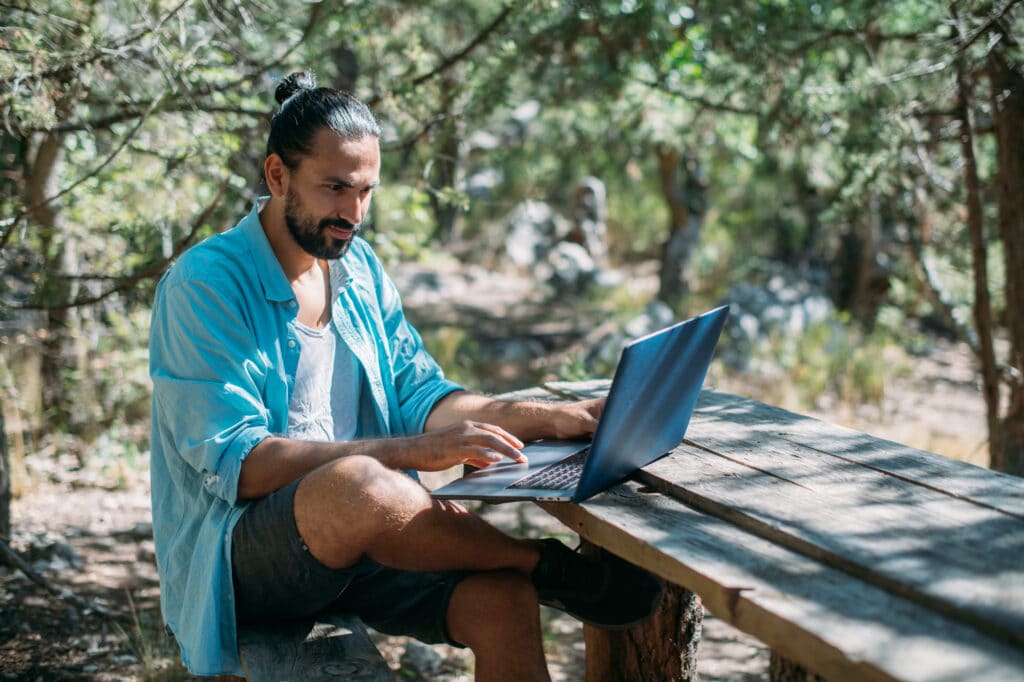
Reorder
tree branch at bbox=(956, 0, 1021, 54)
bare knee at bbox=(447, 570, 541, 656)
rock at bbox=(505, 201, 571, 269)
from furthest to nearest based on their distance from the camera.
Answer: rock at bbox=(505, 201, 571, 269) < tree branch at bbox=(956, 0, 1021, 54) < bare knee at bbox=(447, 570, 541, 656)

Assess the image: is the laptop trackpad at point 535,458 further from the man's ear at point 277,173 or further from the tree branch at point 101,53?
the tree branch at point 101,53

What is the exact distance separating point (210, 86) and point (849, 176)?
9.83ft

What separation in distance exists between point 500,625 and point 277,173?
48.0 inches

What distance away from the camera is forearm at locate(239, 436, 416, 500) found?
2.20 meters

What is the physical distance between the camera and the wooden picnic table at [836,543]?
142 centimetres

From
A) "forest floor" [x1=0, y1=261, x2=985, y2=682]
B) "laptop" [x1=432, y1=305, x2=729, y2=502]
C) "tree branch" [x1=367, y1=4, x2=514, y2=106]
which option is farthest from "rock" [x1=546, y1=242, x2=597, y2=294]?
"laptop" [x1=432, y1=305, x2=729, y2=502]

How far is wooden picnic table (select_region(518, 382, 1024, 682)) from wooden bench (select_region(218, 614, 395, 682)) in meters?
0.51

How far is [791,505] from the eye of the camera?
1.95 meters

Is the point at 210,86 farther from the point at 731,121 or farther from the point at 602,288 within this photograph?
the point at 602,288

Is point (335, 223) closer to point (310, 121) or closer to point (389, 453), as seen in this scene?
point (310, 121)

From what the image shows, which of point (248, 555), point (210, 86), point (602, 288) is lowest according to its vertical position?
point (248, 555)

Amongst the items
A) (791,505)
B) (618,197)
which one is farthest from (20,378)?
(618,197)

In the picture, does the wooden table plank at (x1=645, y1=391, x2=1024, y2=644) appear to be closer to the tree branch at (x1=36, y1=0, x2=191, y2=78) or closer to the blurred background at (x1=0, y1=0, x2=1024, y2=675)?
the blurred background at (x1=0, y1=0, x2=1024, y2=675)

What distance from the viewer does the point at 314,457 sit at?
7.23 ft
